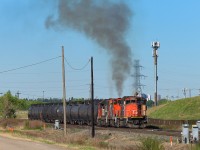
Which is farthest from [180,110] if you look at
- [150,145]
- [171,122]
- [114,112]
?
[150,145]

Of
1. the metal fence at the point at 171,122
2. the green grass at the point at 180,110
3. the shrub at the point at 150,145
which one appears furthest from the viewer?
the green grass at the point at 180,110

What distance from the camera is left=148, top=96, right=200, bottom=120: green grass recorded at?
6488 centimetres

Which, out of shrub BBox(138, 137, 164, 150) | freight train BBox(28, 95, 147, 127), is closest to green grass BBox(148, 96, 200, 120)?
freight train BBox(28, 95, 147, 127)

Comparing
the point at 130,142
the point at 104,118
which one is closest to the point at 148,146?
the point at 130,142

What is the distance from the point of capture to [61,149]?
23.4 metres

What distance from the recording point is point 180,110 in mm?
69625

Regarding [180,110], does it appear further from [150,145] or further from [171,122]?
[150,145]

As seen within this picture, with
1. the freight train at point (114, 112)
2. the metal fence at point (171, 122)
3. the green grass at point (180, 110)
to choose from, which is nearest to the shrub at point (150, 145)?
the freight train at point (114, 112)

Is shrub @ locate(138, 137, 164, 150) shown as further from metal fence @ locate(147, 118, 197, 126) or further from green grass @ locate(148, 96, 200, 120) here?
green grass @ locate(148, 96, 200, 120)

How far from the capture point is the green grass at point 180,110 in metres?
64.9

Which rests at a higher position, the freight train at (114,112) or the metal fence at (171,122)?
the freight train at (114,112)

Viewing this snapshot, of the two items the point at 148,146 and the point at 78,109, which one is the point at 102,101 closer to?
the point at 78,109

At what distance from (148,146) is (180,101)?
5444cm

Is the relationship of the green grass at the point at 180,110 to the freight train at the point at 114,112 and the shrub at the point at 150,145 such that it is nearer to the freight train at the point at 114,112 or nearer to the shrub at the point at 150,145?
the freight train at the point at 114,112
